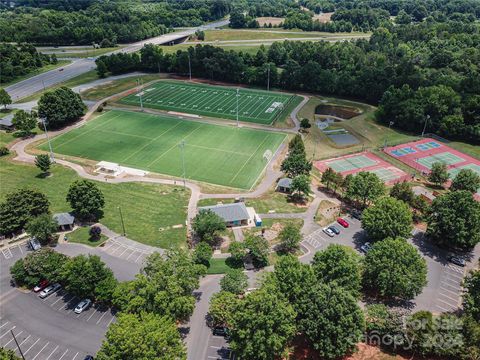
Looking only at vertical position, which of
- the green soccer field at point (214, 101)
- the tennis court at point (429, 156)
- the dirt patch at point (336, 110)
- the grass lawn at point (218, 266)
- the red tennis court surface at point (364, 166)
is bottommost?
the grass lawn at point (218, 266)

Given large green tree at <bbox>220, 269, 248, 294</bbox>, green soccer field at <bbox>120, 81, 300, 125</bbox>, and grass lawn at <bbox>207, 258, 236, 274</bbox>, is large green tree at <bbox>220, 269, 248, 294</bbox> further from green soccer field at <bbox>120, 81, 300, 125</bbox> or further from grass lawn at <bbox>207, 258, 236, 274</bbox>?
green soccer field at <bbox>120, 81, 300, 125</bbox>

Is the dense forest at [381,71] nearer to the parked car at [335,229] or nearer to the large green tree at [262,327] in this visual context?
the parked car at [335,229]

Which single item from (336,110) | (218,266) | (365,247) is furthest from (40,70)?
(365,247)

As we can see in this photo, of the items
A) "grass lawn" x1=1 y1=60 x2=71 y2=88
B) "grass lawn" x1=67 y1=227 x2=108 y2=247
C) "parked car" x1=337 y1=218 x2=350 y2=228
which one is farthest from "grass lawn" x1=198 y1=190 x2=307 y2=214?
"grass lawn" x1=1 y1=60 x2=71 y2=88

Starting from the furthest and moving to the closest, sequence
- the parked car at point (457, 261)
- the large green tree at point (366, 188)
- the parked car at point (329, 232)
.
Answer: the large green tree at point (366, 188)
the parked car at point (329, 232)
the parked car at point (457, 261)

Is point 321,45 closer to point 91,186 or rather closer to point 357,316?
point 91,186

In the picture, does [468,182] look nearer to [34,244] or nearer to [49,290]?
[49,290]

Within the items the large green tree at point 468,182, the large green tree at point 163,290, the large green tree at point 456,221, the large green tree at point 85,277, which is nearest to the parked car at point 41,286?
the large green tree at point 85,277
